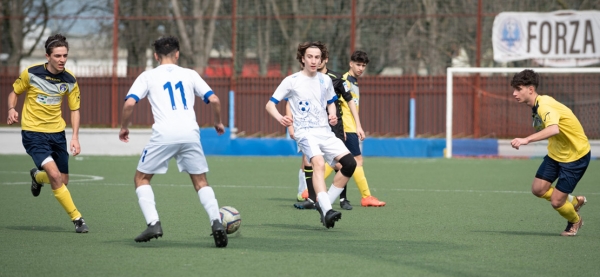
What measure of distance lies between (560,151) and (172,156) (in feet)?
11.7

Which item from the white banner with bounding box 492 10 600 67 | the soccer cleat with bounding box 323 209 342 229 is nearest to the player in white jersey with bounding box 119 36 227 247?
the soccer cleat with bounding box 323 209 342 229

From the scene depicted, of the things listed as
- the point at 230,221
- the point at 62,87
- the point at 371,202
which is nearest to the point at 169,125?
the point at 230,221

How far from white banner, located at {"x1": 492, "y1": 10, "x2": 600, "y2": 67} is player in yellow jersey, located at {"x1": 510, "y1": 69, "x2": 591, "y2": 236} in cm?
1410

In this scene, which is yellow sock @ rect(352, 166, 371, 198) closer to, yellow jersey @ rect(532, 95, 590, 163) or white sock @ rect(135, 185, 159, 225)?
yellow jersey @ rect(532, 95, 590, 163)

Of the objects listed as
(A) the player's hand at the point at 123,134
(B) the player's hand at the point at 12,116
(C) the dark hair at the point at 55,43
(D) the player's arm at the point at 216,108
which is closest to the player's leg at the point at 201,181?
(D) the player's arm at the point at 216,108

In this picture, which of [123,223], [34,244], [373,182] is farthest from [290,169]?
[34,244]

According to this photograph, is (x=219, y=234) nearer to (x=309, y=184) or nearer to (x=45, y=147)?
(x=45, y=147)

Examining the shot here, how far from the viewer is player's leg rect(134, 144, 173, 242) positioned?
7.22 metres

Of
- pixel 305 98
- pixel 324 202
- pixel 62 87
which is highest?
pixel 62 87

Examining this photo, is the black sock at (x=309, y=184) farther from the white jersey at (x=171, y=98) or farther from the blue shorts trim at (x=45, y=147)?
the white jersey at (x=171, y=98)

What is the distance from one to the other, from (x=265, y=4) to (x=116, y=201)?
48.4 ft

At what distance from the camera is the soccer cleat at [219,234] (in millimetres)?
7223

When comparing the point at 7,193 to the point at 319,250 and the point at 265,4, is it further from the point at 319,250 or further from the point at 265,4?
the point at 265,4

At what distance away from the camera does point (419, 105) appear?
2273 centimetres
